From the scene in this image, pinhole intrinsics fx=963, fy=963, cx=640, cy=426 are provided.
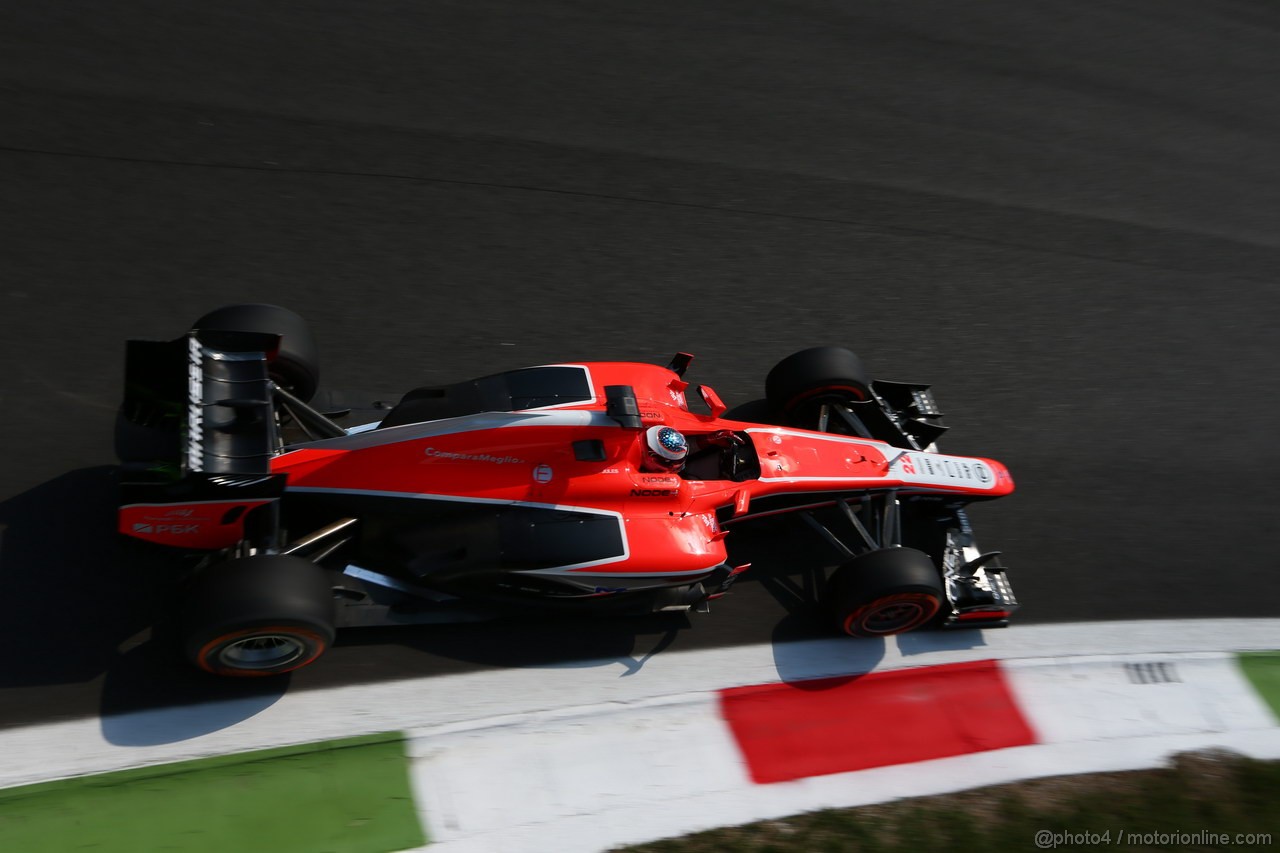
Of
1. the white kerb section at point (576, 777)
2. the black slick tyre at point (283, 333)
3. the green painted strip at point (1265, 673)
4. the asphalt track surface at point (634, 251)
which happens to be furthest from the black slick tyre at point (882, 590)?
the black slick tyre at point (283, 333)

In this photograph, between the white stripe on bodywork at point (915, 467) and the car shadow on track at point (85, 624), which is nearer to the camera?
the car shadow on track at point (85, 624)

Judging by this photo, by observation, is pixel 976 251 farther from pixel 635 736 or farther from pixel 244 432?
pixel 244 432

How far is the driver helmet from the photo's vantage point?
19.3ft

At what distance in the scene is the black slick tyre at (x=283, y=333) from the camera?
5883mm

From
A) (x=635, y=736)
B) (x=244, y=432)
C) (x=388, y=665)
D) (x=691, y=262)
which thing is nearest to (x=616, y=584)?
(x=635, y=736)

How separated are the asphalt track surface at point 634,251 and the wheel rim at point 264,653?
12.5 inches

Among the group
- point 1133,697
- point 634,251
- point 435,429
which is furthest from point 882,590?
point 634,251

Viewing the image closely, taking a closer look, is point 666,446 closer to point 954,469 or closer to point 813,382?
point 813,382

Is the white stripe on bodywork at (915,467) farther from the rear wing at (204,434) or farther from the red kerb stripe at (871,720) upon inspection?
the rear wing at (204,434)

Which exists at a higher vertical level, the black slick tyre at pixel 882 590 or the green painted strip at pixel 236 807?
the black slick tyre at pixel 882 590

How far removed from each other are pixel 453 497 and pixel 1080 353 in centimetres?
630

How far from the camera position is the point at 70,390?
650cm

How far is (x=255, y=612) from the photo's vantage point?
4.69 meters

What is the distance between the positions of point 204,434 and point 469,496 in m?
1.44
